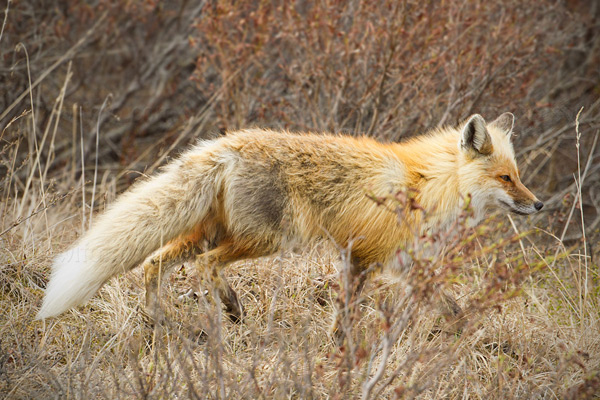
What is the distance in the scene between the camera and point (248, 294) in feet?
13.5

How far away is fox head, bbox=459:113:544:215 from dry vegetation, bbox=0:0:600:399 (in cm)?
24

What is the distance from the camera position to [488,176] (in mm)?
3975

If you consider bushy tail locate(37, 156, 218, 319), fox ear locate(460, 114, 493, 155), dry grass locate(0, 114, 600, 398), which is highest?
fox ear locate(460, 114, 493, 155)

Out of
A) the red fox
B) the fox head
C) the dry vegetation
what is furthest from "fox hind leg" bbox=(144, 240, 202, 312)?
the fox head

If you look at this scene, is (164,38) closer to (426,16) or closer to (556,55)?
(426,16)

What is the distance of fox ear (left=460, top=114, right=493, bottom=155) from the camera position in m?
3.87

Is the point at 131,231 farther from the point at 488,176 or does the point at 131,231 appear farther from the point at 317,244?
the point at 488,176

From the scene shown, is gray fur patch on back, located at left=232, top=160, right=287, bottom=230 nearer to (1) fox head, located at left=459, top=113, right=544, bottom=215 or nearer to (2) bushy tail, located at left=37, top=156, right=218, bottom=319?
(2) bushy tail, located at left=37, top=156, right=218, bottom=319

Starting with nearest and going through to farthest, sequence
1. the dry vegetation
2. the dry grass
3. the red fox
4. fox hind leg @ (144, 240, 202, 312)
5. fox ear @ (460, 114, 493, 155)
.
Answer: the dry grass → the dry vegetation → the red fox → fox hind leg @ (144, 240, 202, 312) → fox ear @ (460, 114, 493, 155)

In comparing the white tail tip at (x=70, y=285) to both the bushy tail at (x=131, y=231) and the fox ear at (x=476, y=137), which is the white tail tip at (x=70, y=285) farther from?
the fox ear at (x=476, y=137)

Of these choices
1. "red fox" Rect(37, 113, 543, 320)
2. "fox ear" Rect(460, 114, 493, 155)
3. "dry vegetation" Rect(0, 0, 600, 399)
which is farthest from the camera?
"fox ear" Rect(460, 114, 493, 155)

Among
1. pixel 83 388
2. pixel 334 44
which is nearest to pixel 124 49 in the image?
pixel 334 44

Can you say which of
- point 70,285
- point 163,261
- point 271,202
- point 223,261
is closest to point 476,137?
point 271,202

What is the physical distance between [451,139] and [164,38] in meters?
5.80
